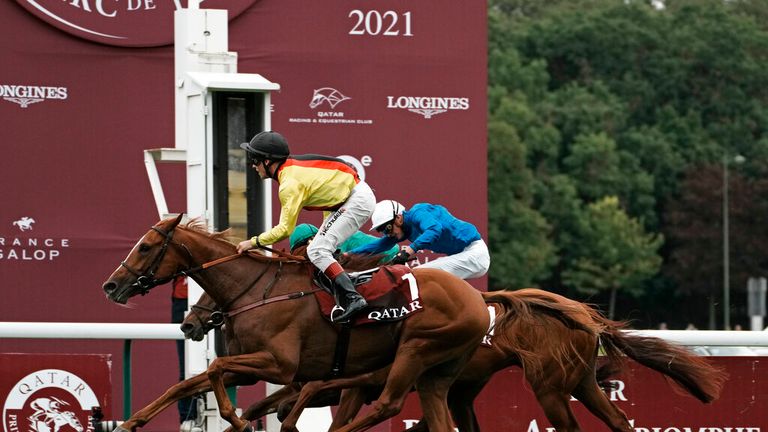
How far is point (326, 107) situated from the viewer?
9367 mm

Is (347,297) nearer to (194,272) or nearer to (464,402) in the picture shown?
(194,272)

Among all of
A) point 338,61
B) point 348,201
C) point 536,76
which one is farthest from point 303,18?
point 536,76

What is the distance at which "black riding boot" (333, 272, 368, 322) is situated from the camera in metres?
6.68

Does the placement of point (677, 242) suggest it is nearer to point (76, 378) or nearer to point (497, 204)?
point (497, 204)

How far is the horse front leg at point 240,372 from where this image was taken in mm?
6504

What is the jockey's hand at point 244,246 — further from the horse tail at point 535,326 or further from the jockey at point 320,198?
the horse tail at point 535,326

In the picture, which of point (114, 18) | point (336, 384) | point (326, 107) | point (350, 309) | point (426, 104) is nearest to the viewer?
point (350, 309)

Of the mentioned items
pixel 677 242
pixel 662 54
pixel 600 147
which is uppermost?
pixel 662 54

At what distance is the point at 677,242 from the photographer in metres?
40.4

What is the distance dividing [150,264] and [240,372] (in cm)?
66

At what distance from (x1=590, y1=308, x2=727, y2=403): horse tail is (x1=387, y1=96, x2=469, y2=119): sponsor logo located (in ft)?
7.36

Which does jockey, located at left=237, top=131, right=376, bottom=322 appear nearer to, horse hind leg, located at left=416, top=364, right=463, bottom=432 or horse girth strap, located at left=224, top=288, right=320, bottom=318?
horse girth strap, located at left=224, top=288, right=320, bottom=318

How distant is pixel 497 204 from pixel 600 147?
435cm

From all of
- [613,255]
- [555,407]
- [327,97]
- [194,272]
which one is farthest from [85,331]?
[613,255]
